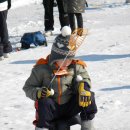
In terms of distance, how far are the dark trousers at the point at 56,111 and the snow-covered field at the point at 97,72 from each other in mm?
549

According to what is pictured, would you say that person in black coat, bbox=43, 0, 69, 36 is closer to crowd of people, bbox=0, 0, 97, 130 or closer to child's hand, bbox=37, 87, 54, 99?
crowd of people, bbox=0, 0, 97, 130

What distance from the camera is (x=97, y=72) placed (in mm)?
7348

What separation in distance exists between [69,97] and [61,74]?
24cm

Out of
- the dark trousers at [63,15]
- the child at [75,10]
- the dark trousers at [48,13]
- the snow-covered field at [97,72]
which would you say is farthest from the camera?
the dark trousers at [48,13]

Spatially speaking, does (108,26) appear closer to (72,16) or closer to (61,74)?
(72,16)

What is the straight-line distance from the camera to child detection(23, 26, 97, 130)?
173 inches

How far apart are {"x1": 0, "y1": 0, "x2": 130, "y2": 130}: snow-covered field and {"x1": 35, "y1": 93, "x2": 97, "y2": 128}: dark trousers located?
1.80ft

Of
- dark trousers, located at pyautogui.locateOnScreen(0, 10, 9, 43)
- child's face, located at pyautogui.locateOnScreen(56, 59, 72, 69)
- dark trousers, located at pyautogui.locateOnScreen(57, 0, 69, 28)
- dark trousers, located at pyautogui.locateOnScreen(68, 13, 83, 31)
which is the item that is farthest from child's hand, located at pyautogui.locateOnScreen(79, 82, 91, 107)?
dark trousers, located at pyautogui.locateOnScreen(57, 0, 69, 28)

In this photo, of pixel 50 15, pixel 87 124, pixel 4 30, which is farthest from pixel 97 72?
pixel 50 15

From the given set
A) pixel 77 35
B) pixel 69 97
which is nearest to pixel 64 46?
pixel 77 35

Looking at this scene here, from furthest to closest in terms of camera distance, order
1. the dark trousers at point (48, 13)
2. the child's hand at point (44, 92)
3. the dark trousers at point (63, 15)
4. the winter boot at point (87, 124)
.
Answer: the dark trousers at point (48, 13) < the dark trousers at point (63, 15) < the winter boot at point (87, 124) < the child's hand at point (44, 92)

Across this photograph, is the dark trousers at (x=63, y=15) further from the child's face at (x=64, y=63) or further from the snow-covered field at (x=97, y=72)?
the child's face at (x=64, y=63)

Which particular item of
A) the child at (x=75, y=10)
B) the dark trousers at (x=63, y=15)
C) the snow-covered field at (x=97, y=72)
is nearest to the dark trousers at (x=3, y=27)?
the snow-covered field at (x=97, y=72)

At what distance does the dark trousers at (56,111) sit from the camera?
440cm
